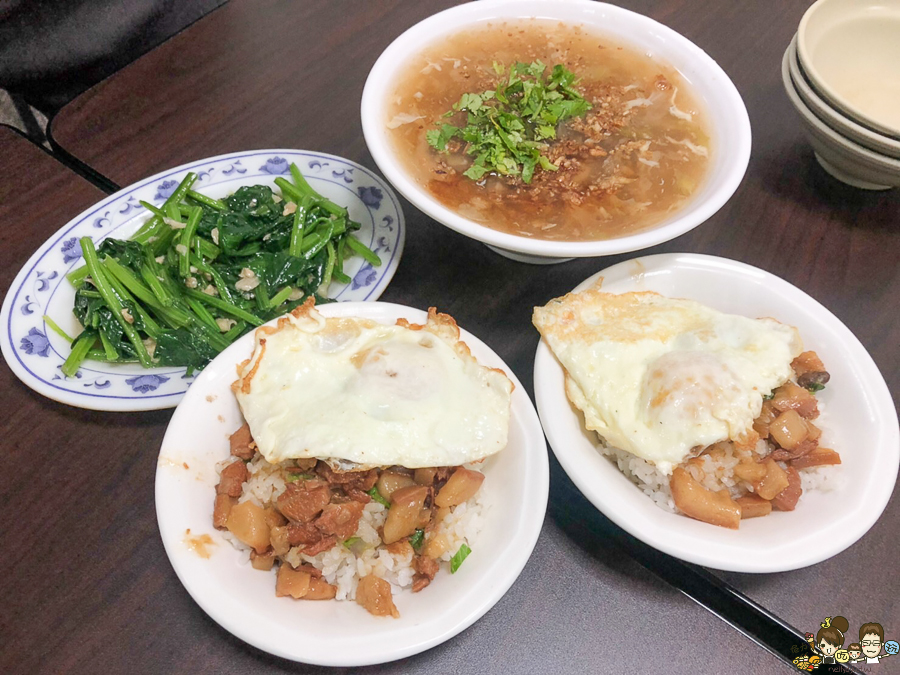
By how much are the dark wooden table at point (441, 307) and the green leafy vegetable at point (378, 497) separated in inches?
14.0

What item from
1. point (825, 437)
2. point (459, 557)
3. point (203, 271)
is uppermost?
point (203, 271)

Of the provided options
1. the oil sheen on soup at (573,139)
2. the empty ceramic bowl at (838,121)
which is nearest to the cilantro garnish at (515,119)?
the oil sheen on soup at (573,139)

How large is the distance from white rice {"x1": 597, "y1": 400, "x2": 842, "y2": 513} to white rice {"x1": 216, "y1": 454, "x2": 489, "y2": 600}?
0.37m

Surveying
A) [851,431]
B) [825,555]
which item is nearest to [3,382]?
[825,555]

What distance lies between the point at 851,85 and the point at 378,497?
2.31 m

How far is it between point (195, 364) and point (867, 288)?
2190mm

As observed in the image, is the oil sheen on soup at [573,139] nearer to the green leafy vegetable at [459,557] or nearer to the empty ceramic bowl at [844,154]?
the empty ceramic bowl at [844,154]

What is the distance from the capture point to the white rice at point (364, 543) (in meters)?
1.36

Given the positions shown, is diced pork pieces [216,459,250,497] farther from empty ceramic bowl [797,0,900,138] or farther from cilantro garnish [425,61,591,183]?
empty ceramic bowl [797,0,900,138]

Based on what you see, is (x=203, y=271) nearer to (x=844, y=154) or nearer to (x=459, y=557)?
(x=459, y=557)

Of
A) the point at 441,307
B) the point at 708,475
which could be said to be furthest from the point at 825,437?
the point at 441,307

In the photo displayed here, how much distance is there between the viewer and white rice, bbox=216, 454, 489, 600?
1.36m

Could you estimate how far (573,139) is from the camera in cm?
196

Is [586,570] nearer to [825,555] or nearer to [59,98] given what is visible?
[825,555]
